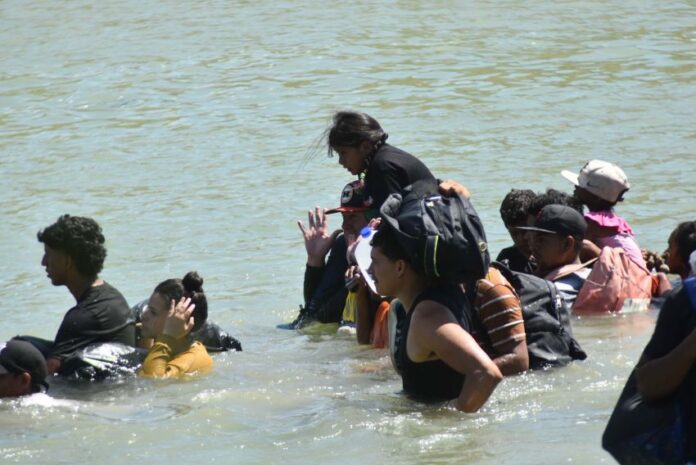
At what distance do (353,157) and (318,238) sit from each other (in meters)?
1.03

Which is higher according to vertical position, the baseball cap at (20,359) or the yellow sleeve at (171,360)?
the baseball cap at (20,359)

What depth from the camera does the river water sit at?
20.3 feet

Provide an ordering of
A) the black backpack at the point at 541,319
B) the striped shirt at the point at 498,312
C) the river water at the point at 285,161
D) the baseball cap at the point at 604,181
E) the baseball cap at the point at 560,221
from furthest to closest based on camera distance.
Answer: the baseball cap at the point at 604,181 < the baseball cap at the point at 560,221 < the black backpack at the point at 541,319 < the river water at the point at 285,161 < the striped shirt at the point at 498,312

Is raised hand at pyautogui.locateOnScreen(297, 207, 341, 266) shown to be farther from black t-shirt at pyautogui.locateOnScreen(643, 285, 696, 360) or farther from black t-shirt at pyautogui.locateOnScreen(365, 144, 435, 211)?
black t-shirt at pyautogui.locateOnScreen(643, 285, 696, 360)

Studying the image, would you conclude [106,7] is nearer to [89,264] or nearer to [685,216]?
[685,216]

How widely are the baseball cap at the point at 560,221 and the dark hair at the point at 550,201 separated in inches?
10.3

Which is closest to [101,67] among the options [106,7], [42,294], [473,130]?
[106,7]

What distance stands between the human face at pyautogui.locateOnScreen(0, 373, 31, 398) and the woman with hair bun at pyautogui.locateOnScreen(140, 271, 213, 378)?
0.65m

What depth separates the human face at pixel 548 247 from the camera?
7.87 metres

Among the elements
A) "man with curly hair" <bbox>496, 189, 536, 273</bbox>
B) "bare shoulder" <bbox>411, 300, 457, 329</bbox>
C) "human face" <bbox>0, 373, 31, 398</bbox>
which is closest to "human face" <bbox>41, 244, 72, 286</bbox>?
"human face" <bbox>0, 373, 31, 398</bbox>

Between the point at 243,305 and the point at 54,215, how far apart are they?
3652 mm

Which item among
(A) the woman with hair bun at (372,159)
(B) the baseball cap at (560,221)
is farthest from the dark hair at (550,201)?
(A) the woman with hair bun at (372,159)

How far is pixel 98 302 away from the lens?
24.1ft

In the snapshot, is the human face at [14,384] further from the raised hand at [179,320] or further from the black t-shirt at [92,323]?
the raised hand at [179,320]
